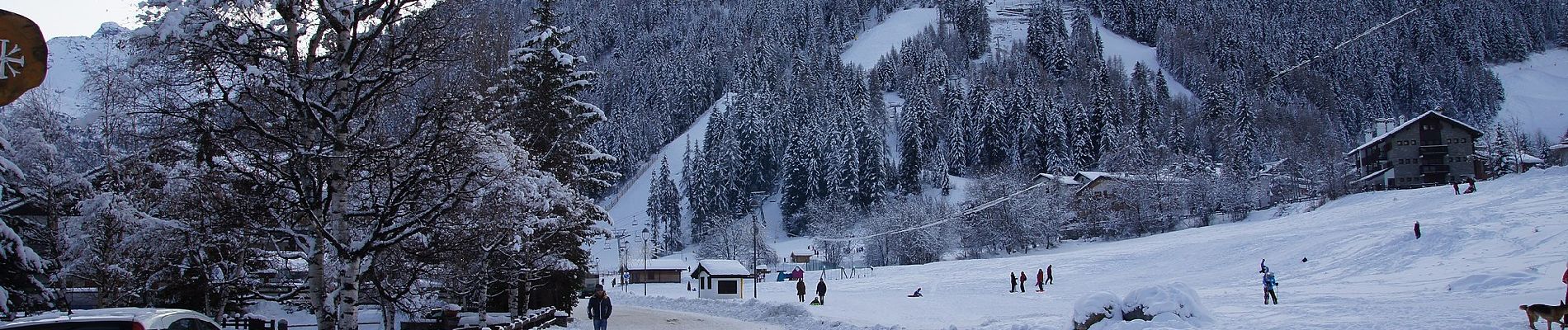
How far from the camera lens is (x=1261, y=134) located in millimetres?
130375

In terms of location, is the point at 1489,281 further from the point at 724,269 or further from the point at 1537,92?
the point at 1537,92

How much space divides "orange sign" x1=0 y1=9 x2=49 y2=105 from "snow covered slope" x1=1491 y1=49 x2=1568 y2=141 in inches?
6947

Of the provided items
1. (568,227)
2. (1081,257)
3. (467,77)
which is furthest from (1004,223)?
(467,77)

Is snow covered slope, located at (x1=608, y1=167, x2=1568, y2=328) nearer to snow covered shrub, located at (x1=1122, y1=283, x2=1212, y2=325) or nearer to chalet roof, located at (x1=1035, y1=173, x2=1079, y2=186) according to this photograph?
snow covered shrub, located at (x1=1122, y1=283, x2=1212, y2=325)

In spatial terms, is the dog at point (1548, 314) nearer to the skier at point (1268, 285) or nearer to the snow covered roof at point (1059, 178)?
the skier at point (1268, 285)

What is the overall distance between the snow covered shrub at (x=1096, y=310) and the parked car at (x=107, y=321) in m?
15.9

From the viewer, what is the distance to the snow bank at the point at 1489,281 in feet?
74.9

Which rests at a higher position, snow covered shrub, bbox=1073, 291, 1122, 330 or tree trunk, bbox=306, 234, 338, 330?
tree trunk, bbox=306, 234, 338, 330

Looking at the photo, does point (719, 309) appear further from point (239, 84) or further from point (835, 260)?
point (835, 260)

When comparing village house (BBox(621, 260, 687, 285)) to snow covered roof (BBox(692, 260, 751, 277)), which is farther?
village house (BBox(621, 260, 687, 285))

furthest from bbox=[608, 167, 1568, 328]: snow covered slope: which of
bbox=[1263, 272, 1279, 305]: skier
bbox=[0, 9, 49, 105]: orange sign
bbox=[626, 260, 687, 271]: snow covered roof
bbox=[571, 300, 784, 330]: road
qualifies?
bbox=[626, 260, 687, 271]: snow covered roof

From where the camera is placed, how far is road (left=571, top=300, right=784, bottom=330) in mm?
27719

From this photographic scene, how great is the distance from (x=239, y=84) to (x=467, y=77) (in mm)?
2346

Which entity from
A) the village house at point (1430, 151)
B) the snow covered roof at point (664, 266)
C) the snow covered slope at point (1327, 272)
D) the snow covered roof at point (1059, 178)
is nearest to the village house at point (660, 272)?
the snow covered roof at point (664, 266)
